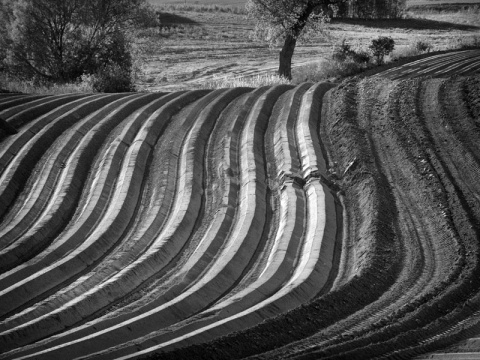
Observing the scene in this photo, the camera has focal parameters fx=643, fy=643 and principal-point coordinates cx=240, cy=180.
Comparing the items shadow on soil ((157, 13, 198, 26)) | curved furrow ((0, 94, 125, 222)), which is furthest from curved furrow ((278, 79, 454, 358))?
shadow on soil ((157, 13, 198, 26))

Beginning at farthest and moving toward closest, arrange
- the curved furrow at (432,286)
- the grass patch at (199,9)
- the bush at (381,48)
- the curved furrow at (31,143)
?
the grass patch at (199,9) → the bush at (381,48) → the curved furrow at (31,143) → the curved furrow at (432,286)

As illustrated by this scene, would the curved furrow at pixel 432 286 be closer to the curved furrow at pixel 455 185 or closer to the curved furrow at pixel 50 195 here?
the curved furrow at pixel 455 185

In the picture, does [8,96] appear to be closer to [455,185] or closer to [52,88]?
[52,88]

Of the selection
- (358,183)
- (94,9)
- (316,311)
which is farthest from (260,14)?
(316,311)

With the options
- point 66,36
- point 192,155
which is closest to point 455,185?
point 192,155

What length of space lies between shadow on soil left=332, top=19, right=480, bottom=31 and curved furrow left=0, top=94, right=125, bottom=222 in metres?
44.2

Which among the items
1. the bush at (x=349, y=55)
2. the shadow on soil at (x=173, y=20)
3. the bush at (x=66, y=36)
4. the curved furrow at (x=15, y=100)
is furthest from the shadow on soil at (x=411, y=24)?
the curved furrow at (x=15, y=100)

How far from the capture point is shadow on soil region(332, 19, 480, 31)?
59000mm

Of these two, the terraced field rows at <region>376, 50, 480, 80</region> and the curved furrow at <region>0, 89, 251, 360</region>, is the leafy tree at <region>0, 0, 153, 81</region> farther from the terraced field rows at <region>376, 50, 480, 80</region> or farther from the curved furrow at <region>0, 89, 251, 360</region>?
the terraced field rows at <region>376, 50, 480, 80</region>

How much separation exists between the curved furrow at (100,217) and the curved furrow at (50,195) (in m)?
0.35

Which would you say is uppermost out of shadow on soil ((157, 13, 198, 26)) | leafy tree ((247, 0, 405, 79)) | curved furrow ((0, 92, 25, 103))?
shadow on soil ((157, 13, 198, 26))

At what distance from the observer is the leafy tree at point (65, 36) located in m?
33.0

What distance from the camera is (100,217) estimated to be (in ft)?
46.3

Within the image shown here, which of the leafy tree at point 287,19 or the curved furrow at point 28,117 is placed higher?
the leafy tree at point 287,19
